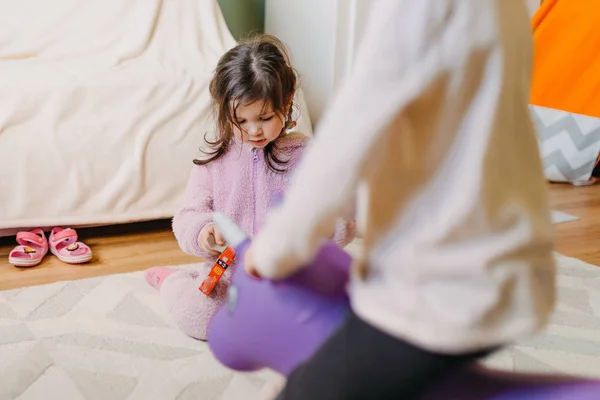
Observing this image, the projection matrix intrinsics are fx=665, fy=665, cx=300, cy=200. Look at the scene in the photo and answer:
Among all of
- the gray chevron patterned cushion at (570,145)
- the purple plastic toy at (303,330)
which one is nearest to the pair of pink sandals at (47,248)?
the purple plastic toy at (303,330)

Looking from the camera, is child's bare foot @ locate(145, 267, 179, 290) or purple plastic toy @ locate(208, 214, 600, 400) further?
child's bare foot @ locate(145, 267, 179, 290)

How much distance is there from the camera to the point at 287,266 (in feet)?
1.93

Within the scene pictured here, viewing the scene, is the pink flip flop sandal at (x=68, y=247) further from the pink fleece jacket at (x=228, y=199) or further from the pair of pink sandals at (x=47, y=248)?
the pink fleece jacket at (x=228, y=199)

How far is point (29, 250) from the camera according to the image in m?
1.57

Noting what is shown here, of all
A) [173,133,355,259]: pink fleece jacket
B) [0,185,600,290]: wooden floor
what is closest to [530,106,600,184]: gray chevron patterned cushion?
[0,185,600,290]: wooden floor

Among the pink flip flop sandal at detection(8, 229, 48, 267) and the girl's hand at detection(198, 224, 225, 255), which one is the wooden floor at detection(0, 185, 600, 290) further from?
the girl's hand at detection(198, 224, 225, 255)

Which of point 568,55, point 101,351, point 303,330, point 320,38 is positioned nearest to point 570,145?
point 568,55

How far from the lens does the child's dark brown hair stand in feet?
3.75

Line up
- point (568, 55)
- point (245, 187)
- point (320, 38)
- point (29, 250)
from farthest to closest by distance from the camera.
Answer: point (568, 55) → point (320, 38) → point (29, 250) → point (245, 187)

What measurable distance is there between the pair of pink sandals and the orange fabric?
1726mm

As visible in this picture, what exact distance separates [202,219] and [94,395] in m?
0.36

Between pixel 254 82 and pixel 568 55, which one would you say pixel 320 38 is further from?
pixel 254 82

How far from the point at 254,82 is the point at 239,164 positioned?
190mm

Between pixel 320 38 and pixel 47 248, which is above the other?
pixel 320 38
